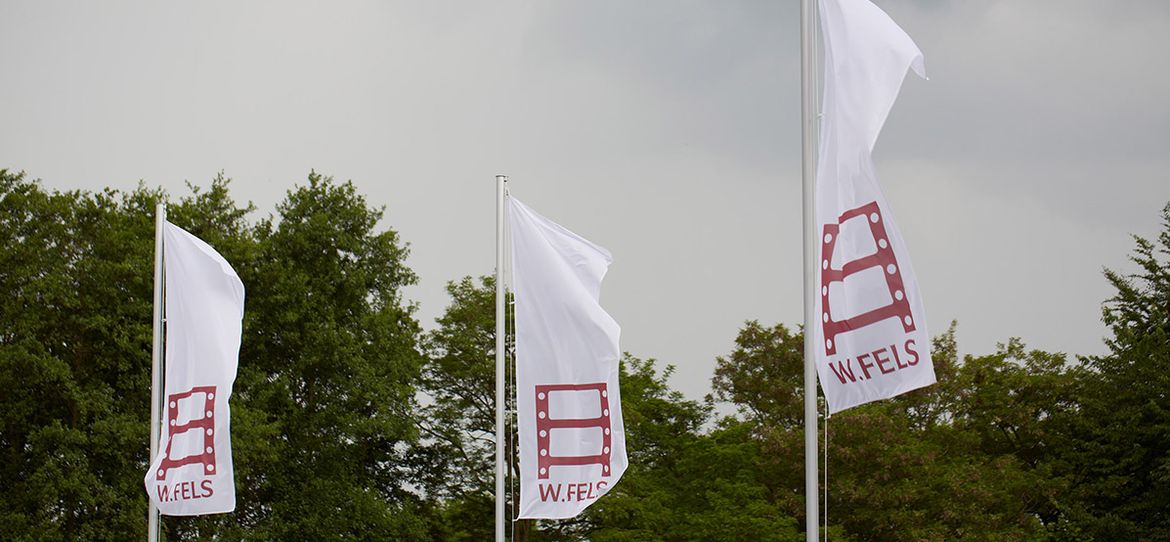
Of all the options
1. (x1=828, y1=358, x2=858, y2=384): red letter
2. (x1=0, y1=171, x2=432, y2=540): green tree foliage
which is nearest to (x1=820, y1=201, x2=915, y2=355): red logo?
(x1=828, y1=358, x2=858, y2=384): red letter

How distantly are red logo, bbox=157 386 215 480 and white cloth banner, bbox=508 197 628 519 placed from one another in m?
4.02

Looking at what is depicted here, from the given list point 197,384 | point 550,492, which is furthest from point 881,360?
point 197,384

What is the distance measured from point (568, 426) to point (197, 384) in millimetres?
5041

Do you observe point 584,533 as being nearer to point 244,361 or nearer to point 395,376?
point 395,376

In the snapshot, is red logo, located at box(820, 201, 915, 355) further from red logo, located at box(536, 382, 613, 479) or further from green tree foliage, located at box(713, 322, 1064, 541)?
green tree foliage, located at box(713, 322, 1064, 541)

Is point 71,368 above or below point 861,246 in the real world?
above

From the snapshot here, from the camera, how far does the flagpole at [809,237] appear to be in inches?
441

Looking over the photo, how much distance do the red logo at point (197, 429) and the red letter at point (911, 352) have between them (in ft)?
29.7

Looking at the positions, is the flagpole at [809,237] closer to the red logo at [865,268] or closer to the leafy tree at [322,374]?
the red logo at [865,268]

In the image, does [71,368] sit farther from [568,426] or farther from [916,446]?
→ [568,426]

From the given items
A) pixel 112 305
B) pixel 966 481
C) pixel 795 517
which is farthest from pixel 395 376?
pixel 966 481

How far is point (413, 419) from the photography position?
39.2 meters

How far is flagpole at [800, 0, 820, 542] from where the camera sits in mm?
11203

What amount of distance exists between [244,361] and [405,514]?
17.9 feet
